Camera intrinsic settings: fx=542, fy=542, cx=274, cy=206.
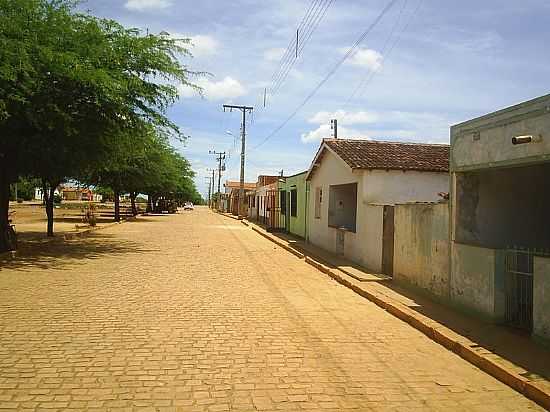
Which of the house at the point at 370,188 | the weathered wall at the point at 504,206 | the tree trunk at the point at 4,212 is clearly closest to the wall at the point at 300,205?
the house at the point at 370,188

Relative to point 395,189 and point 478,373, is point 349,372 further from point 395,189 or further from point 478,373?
point 395,189

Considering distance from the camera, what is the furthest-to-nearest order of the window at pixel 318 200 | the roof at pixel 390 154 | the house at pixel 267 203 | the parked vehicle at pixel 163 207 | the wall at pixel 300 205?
the parked vehicle at pixel 163 207, the house at pixel 267 203, the wall at pixel 300 205, the window at pixel 318 200, the roof at pixel 390 154

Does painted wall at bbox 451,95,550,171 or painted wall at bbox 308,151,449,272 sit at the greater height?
painted wall at bbox 451,95,550,171

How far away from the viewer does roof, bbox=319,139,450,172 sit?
625 inches

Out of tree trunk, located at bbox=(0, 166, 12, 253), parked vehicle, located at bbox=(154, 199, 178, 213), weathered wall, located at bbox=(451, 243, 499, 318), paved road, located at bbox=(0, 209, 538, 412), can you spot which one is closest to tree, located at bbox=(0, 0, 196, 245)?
tree trunk, located at bbox=(0, 166, 12, 253)

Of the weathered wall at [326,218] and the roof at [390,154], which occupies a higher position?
the roof at [390,154]

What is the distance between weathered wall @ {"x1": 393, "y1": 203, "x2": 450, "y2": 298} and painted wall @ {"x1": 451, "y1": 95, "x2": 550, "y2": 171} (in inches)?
49.2

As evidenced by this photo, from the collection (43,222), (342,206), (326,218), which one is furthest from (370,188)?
(43,222)

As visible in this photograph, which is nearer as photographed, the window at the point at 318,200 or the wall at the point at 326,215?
the wall at the point at 326,215

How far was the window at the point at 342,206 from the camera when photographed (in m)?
19.7

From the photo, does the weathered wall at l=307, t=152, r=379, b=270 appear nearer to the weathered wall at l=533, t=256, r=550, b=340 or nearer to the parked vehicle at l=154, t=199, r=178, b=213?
the weathered wall at l=533, t=256, r=550, b=340

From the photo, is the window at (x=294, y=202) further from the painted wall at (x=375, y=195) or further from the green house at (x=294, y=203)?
the painted wall at (x=375, y=195)

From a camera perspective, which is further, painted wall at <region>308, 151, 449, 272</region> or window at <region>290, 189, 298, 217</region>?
window at <region>290, 189, 298, 217</region>

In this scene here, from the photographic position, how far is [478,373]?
19.7ft
